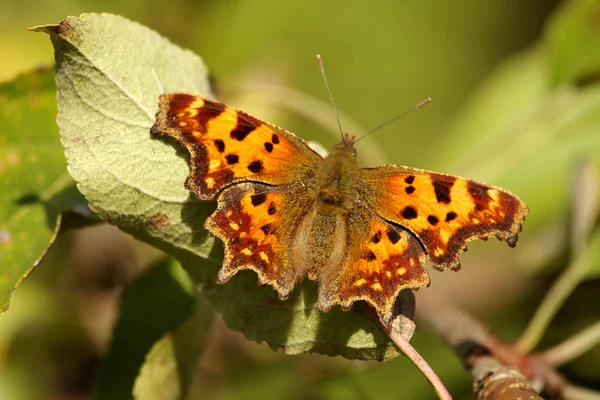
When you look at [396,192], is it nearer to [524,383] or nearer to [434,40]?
[524,383]

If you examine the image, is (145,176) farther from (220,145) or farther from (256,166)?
(256,166)

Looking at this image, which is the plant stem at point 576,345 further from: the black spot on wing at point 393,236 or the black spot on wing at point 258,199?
the black spot on wing at point 258,199

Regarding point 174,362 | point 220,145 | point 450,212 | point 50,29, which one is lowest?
point 174,362

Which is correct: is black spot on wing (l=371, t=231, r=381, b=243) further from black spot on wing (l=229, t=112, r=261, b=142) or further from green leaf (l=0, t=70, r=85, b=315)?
green leaf (l=0, t=70, r=85, b=315)

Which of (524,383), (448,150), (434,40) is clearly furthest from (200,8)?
(524,383)

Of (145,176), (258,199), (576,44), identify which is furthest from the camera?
(576,44)

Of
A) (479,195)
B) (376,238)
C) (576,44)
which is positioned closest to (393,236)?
(376,238)

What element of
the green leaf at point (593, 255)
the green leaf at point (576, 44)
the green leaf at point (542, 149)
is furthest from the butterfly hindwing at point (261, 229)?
the green leaf at point (576, 44)
